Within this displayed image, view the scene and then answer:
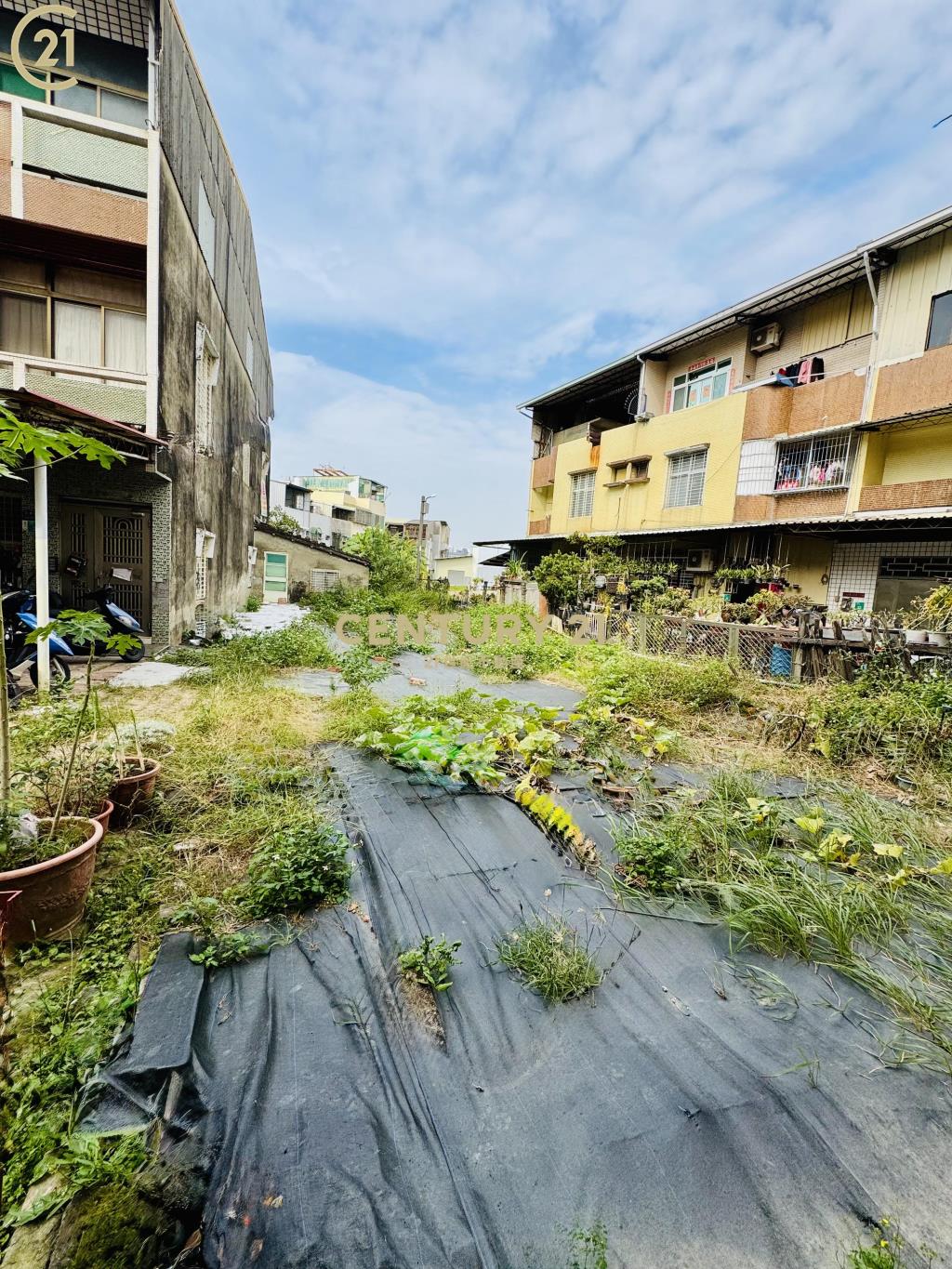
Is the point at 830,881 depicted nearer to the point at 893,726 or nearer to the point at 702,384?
the point at 893,726

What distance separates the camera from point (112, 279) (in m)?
7.93

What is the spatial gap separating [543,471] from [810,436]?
9.38 metres

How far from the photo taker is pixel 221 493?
11758 mm

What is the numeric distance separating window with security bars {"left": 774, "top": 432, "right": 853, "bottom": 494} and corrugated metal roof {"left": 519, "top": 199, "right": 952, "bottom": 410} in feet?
10.1

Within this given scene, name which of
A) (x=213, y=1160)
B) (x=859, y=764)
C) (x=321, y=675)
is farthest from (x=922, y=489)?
(x=213, y=1160)

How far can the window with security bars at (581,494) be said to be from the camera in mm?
17359

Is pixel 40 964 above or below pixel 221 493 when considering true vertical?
below

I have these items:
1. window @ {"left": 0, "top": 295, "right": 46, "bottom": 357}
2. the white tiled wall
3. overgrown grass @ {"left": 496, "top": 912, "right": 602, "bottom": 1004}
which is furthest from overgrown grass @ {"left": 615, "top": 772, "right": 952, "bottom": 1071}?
window @ {"left": 0, "top": 295, "right": 46, "bottom": 357}

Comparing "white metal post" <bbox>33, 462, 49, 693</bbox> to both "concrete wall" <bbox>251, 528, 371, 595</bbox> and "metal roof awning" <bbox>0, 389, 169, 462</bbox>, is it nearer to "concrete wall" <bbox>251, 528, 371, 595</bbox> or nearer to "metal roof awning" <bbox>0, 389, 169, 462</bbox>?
"metal roof awning" <bbox>0, 389, 169, 462</bbox>

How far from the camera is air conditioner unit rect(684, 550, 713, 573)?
1350 cm

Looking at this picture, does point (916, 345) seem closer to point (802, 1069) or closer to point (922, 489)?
point (922, 489)

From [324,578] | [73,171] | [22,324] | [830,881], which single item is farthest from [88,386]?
[324,578]

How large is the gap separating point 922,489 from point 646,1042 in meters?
11.7

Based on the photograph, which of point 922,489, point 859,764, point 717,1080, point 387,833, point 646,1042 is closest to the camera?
point 717,1080
